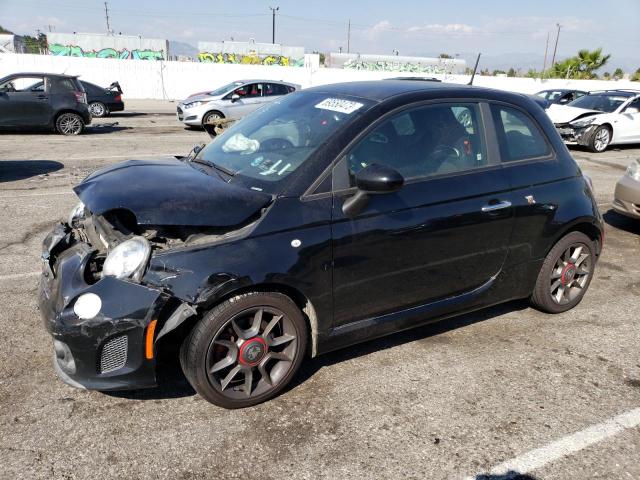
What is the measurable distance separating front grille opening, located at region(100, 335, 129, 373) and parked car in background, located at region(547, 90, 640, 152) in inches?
551

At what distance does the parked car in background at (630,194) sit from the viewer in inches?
261

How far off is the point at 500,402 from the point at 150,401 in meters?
2.08

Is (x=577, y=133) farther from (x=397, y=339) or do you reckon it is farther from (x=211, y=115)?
(x=397, y=339)

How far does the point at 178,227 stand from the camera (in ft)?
9.67

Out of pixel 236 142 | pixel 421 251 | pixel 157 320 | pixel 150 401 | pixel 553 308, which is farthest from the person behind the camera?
pixel 553 308

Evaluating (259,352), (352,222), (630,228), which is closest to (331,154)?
(352,222)

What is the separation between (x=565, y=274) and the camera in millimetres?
4328

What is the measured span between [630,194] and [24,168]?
9.72 meters

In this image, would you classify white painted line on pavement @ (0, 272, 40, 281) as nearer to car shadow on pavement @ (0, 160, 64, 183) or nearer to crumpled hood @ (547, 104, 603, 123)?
car shadow on pavement @ (0, 160, 64, 183)

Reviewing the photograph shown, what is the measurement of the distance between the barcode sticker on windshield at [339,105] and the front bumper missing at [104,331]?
5.43 ft

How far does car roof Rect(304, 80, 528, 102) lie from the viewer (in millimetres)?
3577

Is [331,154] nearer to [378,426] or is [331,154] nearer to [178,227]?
[178,227]

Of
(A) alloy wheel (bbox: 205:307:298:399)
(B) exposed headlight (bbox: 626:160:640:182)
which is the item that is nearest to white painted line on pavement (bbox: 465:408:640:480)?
(A) alloy wheel (bbox: 205:307:298:399)

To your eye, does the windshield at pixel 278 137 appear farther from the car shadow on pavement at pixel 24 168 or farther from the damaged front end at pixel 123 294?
the car shadow on pavement at pixel 24 168
